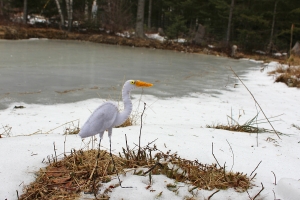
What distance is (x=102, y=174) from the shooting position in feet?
5.80

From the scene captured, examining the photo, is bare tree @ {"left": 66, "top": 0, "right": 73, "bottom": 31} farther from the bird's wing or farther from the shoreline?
the bird's wing

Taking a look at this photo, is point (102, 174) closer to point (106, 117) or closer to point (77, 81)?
point (106, 117)

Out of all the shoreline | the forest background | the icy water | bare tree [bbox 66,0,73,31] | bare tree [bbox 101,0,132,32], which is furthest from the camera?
bare tree [bbox 101,0,132,32]

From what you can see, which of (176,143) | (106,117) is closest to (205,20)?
(176,143)

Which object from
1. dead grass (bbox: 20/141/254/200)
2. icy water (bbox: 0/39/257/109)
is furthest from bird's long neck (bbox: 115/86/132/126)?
icy water (bbox: 0/39/257/109)

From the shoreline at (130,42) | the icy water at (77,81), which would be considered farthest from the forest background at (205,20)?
the icy water at (77,81)

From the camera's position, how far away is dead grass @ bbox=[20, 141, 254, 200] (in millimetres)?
1619

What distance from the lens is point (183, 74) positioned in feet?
26.5

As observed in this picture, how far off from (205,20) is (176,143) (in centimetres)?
2301

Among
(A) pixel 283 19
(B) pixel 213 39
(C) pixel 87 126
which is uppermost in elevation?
(A) pixel 283 19

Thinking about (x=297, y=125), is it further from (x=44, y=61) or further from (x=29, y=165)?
(x=44, y=61)

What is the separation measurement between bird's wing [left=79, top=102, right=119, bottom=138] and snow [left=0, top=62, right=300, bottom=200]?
1.24 feet

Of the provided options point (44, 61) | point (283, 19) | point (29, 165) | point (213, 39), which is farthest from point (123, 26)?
point (29, 165)

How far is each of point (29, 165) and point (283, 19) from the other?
787 inches
